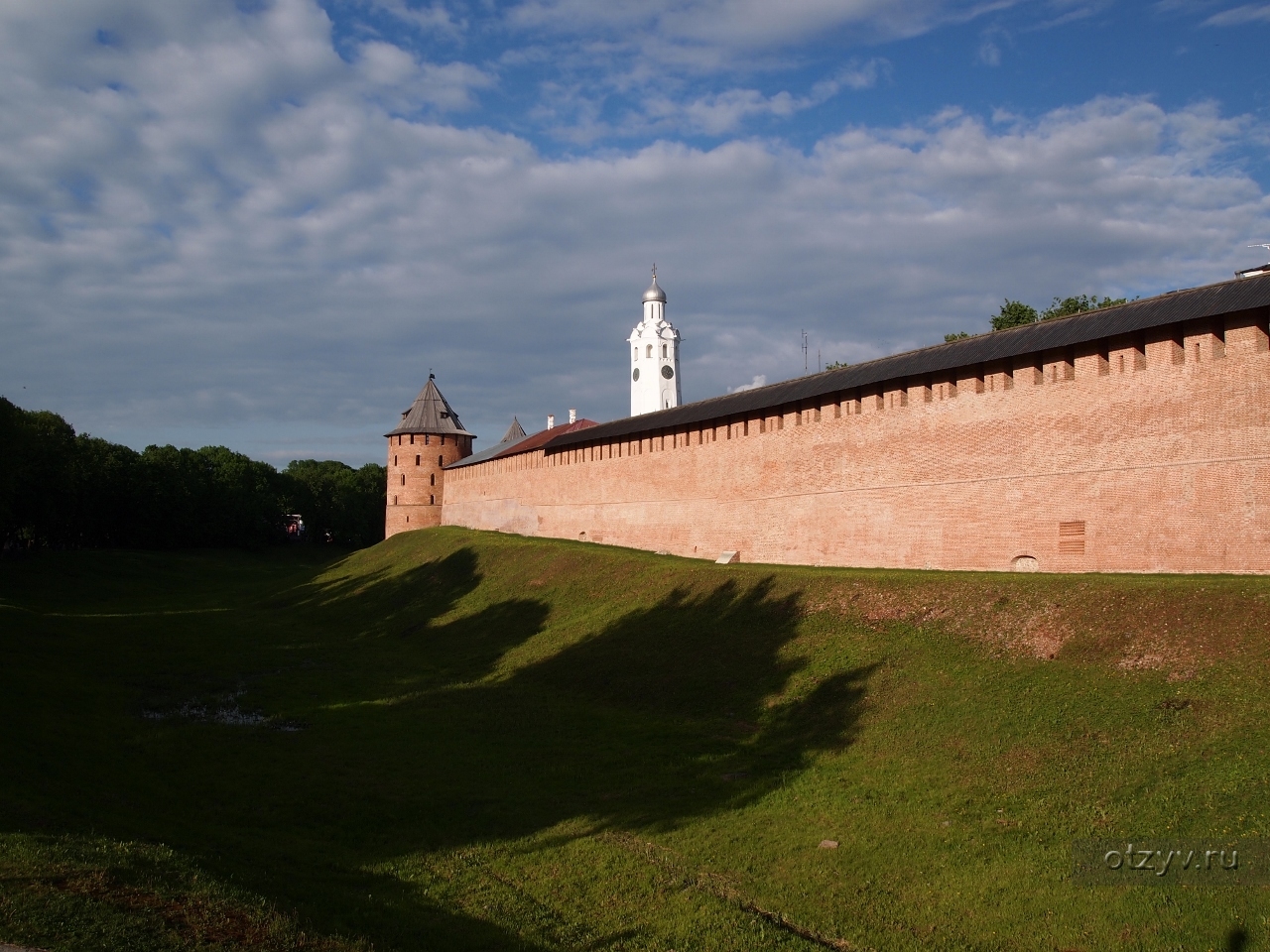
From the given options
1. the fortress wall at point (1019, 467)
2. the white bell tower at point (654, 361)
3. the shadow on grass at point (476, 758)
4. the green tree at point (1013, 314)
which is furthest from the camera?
the white bell tower at point (654, 361)

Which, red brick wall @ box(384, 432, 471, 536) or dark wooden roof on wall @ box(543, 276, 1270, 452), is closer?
dark wooden roof on wall @ box(543, 276, 1270, 452)

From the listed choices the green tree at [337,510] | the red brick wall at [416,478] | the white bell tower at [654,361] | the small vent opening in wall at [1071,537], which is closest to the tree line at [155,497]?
the green tree at [337,510]

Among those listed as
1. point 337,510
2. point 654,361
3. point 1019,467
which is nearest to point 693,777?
point 1019,467

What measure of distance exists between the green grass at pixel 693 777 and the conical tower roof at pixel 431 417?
103 feet

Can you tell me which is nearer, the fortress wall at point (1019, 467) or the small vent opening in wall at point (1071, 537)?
the fortress wall at point (1019, 467)

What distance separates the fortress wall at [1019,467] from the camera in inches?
503

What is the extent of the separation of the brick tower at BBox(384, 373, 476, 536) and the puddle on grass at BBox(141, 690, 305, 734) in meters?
33.4

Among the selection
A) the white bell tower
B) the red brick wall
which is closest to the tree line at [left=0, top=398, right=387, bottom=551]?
the red brick wall

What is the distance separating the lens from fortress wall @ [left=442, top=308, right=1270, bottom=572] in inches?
503

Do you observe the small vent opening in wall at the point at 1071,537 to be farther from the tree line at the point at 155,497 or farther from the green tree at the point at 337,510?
the green tree at the point at 337,510

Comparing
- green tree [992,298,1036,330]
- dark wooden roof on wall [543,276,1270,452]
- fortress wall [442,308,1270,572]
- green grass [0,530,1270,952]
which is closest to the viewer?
green grass [0,530,1270,952]

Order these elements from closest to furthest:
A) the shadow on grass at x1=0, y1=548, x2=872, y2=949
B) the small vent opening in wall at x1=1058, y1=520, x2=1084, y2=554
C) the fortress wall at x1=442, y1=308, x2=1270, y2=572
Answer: the shadow on grass at x1=0, y1=548, x2=872, y2=949
the fortress wall at x1=442, y1=308, x2=1270, y2=572
the small vent opening in wall at x1=1058, y1=520, x2=1084, y2=554

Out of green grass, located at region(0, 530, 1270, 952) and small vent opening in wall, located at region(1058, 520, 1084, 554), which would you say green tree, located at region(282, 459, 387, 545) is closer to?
green grass, located at region(0, 530, 1270, 952)

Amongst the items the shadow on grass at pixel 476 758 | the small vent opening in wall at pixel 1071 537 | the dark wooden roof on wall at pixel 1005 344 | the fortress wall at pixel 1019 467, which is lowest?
the shadow on grass at pixel 476 758
